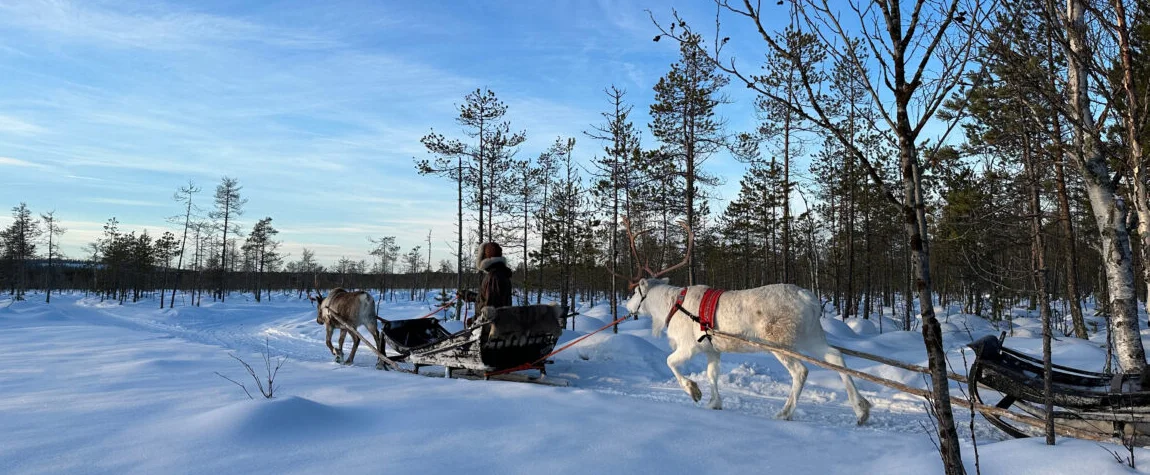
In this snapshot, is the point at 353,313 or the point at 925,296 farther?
the point at 353,313

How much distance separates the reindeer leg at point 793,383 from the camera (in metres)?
5.52

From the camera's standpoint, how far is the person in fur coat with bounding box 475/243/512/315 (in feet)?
25.7

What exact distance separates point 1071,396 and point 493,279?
6006 millimetres

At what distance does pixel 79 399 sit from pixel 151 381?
1170mm

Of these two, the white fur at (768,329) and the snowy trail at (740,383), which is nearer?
the white fur at (768,329)

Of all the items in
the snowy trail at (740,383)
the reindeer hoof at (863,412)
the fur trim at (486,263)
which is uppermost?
Answer: the fur trim at (486,263)

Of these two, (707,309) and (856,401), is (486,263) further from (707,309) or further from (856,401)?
(856,401)

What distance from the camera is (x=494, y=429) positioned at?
389cm

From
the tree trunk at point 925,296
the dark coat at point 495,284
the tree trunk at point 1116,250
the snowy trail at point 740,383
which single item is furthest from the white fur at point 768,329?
the tree trunk at point 1116,250

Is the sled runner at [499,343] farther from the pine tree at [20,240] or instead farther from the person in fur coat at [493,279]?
the pine tree at [20,240]

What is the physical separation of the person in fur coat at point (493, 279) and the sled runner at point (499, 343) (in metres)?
0.50

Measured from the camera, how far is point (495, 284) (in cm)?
784

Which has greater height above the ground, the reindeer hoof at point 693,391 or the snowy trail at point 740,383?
the reindeer hoof at point 693,391

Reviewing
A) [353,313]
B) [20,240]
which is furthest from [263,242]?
[353,313]
